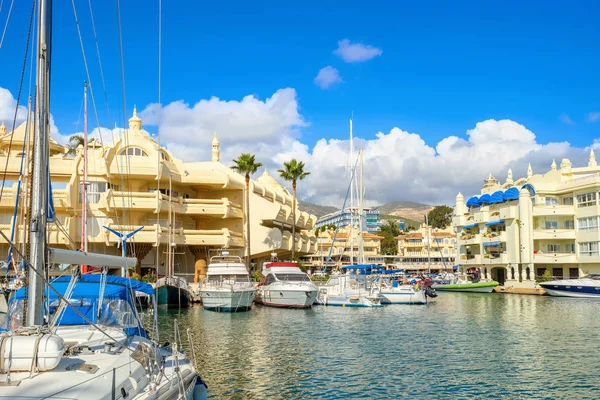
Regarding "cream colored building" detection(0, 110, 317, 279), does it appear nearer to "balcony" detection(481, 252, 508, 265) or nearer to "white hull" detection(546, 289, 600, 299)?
"balcony" detection(481, 252, 508, 265)

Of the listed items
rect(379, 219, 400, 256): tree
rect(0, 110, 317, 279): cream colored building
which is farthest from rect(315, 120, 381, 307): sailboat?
rect(379, 219, 400, 256): tree

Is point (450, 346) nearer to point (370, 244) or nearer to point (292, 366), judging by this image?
point (292, 366)

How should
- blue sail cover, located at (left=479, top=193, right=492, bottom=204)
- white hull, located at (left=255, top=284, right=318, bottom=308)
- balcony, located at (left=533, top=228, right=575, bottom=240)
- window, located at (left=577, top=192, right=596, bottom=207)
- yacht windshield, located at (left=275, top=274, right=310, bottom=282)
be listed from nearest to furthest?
white hull, located at (left=255, top=284, right=318, bottom=308)
yacht windshield, located at (left=275, top=274, right=310, bottom=282)
window, located at (left=577, top=192, right=596, bottom=207)
balcony, located at (left=533, top=228, right=575, bottom=240)
blue sail cover, located at (left=479, top=193, right=492, bottom=204)

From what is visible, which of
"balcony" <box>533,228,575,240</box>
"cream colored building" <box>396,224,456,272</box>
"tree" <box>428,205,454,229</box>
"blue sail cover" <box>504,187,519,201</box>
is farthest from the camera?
"tree" <box>428,205,454,229</box>

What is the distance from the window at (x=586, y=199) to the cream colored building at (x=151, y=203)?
110 ft

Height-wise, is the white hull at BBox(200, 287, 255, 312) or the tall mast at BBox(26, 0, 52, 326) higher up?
the tall mast at BBox(26, 0, 52, 326)

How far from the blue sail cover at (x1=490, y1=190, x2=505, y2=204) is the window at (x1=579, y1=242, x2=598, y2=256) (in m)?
11.6

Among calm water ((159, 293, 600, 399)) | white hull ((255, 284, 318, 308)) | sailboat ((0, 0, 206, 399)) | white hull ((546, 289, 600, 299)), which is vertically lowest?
white hull ((546, 289, 600, 299))

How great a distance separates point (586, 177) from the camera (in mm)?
68688

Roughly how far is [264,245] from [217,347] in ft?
129

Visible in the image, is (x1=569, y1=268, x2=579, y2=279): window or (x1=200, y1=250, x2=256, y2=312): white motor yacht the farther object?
(x1=569, y1=268, x2=579, y2=279): window

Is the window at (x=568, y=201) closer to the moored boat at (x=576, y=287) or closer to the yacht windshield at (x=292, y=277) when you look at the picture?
the moored boat at (x=576, y=287)

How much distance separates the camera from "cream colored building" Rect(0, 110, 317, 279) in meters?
52.1

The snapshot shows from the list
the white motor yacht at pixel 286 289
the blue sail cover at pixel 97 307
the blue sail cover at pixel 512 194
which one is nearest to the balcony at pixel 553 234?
the blue sail cover at pixel 512 194
